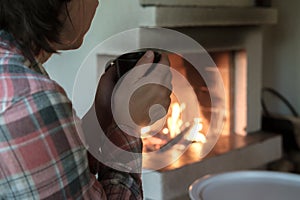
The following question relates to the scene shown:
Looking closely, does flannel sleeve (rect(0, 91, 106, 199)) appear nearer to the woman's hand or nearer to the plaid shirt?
the plaid shirt

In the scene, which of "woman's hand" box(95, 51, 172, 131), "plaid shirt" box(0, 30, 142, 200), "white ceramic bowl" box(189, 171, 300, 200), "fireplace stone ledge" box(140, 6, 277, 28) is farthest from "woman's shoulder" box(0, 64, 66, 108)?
"fireplace stone ledge" box(140, 6, 277, 28)

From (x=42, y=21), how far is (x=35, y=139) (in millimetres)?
146

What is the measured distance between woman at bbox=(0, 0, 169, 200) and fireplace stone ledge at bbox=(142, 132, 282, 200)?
0.78 metres

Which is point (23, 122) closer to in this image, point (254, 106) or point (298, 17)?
point (254, 106)

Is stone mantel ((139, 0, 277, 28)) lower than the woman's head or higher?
lower

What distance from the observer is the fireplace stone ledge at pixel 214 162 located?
1.50 meters

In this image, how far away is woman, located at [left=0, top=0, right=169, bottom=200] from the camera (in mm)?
431

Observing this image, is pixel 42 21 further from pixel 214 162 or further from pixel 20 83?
pixel 214 162

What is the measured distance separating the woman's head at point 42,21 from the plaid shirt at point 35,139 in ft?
0.14

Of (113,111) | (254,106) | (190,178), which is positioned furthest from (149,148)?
(113,111)

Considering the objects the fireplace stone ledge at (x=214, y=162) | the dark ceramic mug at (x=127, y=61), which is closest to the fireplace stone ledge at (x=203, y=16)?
the fireplace stone ledge at (x=214, y=162)

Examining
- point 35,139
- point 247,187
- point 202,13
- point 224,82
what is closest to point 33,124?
point 35,139

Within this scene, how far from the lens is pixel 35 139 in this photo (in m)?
0.43

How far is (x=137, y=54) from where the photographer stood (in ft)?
1.86
